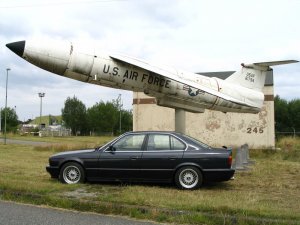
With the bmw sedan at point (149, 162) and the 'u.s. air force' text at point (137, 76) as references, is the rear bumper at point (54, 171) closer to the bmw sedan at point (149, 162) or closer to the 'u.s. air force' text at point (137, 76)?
the bmw sedan at point (149, 162)

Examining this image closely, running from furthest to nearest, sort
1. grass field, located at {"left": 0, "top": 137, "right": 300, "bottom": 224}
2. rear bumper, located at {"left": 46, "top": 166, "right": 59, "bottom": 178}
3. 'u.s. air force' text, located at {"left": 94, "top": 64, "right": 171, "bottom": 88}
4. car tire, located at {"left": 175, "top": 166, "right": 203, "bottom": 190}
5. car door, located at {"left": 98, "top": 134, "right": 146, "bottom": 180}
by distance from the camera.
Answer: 'u.s. air force' text, located at {"left": 94, "top": 64, "right": 171, "bottom": 88}, rear bumper, located at {"left": 46, "top": 166, "right": 59, "bottom": 178}, car door, located at {"left": 98, "top": 134, "right": 146, "bottom": 180}, car tire, located at {"left": 175, "top": 166, "right": 203, "bottom": 190}, grass field, located at {"left": 0, "top": 137, "right": 300, "bottom": 224}

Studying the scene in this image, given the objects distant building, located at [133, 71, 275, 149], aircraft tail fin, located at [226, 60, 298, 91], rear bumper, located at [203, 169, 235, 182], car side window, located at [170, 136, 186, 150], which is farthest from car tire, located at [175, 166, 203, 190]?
distant building, located at [133, 71, 275, 149]

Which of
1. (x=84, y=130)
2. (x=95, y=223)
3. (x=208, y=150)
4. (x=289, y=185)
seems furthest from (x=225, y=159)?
(x=84, y=130)

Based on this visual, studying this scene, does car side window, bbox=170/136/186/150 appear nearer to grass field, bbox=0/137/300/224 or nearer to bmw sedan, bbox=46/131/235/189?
bmw sedan, bbox=46/131/235/189

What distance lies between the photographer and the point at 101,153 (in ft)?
36.2

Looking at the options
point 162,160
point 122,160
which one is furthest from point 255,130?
point 122,160

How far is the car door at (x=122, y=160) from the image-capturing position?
425 inches

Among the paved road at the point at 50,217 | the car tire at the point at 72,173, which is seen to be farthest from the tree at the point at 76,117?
the paved road at the point at 50,217

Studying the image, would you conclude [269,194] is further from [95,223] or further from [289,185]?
[95,223]

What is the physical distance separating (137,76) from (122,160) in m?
4.63

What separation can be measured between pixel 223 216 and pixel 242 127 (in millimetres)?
21741

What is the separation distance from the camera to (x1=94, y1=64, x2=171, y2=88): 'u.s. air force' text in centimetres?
1424

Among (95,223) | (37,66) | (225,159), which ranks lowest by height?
(95,223)

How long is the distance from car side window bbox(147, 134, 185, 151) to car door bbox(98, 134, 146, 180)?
230 mm
